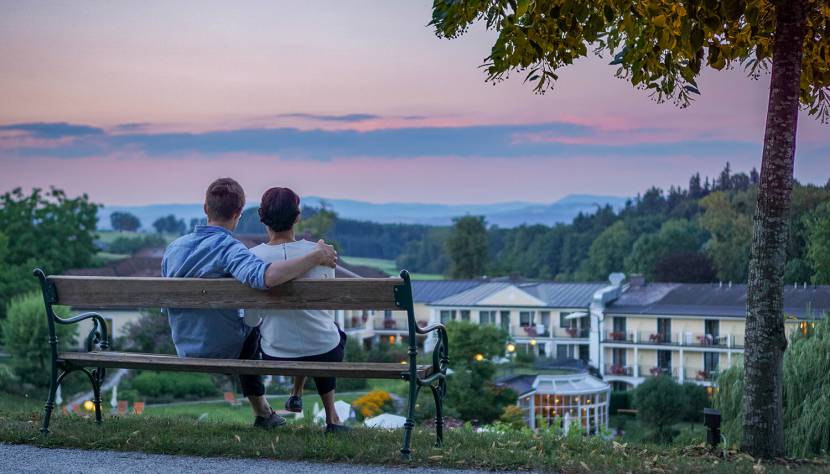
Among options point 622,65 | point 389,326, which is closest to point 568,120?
point 389,326

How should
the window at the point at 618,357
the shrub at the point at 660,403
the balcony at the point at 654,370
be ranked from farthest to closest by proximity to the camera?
the window at the point at 618,357 → the balcony at the point at 654,370 → the shrub at the point at 660,403

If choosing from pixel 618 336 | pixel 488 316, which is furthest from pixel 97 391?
pixel 488 316

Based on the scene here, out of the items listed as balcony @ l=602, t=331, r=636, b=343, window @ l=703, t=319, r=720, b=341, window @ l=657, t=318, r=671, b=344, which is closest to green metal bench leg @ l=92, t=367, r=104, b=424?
window @ l=703, t=319, r=720, b=341

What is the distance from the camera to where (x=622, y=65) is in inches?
325

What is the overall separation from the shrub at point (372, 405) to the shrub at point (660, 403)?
10.5 meters

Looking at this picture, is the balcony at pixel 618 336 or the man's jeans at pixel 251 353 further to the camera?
the balcony at pixel 618 336

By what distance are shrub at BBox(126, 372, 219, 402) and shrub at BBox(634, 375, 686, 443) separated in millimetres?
18317

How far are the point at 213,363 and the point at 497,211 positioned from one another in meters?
100

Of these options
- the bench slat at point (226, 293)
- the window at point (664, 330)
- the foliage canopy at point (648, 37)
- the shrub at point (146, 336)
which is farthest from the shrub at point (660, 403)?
the bench slat at point (226, 293)

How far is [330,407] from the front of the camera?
6.97 metres

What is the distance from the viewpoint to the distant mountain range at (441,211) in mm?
95588

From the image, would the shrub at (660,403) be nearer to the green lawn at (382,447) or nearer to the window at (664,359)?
the window at (664,359)

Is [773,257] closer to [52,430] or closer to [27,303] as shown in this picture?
[52,430]

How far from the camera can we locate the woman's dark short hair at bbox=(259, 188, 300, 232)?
661 centimetres
